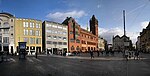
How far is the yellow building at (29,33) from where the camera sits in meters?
70.8

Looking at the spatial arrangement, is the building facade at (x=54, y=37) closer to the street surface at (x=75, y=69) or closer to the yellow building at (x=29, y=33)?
the yellow building at (x=29, y=33)

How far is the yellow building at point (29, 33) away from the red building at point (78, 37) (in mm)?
19360

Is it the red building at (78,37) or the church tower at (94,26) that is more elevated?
the church tower at (94,26)

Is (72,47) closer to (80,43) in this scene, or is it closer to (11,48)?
(80,43)

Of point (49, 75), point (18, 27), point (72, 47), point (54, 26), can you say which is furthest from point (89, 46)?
point (49, 75)

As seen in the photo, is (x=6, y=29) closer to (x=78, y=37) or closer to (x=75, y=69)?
(x=78, y=37)

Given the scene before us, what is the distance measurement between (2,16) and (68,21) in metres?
32.4

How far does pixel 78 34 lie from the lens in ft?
327

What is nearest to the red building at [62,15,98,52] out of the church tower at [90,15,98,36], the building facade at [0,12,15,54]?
the church tower at [90,15,98,36]

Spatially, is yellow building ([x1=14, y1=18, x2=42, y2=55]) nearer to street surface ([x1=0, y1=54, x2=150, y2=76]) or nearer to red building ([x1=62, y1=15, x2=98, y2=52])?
red building ([x1=62, y1=15, x2=98, y2=52])

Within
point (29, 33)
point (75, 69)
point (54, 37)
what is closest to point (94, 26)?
point (54, 37)

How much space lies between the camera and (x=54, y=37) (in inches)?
3199

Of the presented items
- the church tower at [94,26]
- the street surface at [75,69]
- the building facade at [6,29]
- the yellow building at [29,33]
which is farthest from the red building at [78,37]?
the street surface at [75,69]

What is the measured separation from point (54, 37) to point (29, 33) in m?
12.1
